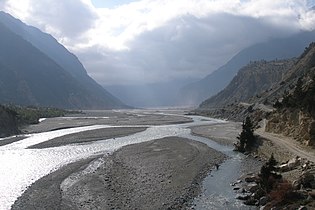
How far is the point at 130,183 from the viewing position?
39219 millimetres

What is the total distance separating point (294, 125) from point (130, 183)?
26504 mm

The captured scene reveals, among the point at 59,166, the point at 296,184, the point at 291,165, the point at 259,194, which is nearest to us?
the point at 296,184

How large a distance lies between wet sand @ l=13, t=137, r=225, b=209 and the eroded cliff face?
1000 cm

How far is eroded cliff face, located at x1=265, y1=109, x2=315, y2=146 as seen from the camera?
46.4 meters

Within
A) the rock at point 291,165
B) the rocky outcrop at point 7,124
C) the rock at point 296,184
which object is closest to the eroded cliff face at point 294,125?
the rock at point 291,165

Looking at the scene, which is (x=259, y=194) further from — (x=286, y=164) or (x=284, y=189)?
(x=286, y=164)

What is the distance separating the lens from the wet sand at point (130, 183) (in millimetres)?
32531

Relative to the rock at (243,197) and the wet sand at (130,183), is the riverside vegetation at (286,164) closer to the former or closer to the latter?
the rock at (243,197)

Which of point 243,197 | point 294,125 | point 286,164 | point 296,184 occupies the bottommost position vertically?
point 243,197

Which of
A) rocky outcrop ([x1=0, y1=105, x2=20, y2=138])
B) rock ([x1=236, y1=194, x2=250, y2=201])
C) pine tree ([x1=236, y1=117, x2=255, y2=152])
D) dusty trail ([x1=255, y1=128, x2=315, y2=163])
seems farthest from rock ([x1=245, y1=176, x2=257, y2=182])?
rocky outcrop ([x1=0, y1=105, x2=20, y2=138])

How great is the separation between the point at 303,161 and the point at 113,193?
18278mm

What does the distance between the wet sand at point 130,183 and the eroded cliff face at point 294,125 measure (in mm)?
9995

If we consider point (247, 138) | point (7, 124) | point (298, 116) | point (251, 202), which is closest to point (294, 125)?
point (298, 116)

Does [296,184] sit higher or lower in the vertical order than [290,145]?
lower
